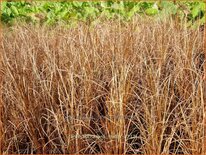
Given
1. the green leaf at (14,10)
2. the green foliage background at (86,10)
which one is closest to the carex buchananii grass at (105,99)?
the green foliage background at (86,10)

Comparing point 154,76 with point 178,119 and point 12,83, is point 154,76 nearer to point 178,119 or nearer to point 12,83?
point 178,119

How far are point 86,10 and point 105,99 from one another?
2.42m

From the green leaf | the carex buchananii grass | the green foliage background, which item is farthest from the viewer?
the green leaf

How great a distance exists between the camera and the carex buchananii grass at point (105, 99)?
2162 mm

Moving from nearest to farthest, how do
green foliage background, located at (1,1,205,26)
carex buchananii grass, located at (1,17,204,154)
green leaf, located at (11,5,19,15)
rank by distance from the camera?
carex buchananii grass, located at (1,17,204,154), green foliage background, located at (1,1,205,26), green leaf, located at (11,5,19,15)

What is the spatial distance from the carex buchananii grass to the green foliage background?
1.00 meters

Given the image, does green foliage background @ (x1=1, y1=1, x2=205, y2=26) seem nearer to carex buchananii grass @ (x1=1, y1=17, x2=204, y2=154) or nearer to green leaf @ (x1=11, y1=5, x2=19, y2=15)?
green leaf @ (x1=11, y1=5, x2=19, y2=15)

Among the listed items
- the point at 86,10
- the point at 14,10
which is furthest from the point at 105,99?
the point at 14,10

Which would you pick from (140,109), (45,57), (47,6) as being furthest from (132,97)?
(47,6)

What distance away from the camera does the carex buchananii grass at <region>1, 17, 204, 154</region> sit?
2162 mm

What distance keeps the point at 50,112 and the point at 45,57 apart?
49cm

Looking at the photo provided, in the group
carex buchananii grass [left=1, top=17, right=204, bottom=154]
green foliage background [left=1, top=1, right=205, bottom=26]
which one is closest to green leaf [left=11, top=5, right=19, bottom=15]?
green foliage background [left=1, top=1, right=205, bottom=26]

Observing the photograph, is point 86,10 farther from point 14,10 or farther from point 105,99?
point 105,99

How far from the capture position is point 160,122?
2.10m
